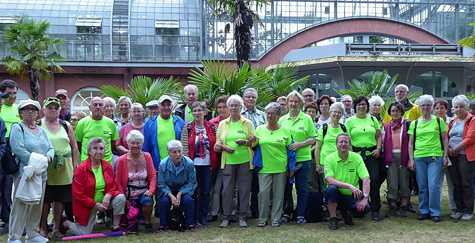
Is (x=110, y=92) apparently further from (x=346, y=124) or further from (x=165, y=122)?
(x=346, y=124)

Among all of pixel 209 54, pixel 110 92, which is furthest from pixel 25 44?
pixel 110 92

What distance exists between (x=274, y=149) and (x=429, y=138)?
7.34 ft

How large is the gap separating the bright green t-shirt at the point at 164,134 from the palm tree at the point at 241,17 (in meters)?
6.93

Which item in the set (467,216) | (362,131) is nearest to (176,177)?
(362,131)

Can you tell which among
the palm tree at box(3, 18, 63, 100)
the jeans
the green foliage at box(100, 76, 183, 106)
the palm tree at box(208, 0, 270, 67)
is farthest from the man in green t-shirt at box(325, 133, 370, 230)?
the palm tree at box(3, 18, 63, 100)

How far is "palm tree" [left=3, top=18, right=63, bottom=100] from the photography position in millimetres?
25422

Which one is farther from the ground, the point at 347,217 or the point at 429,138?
the point at 429,138

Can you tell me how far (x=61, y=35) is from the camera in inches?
1320

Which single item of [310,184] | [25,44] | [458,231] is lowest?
[458,231]

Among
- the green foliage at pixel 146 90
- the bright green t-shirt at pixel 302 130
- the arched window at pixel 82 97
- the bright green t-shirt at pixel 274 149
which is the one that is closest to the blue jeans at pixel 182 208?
the bright green t-shirt at pixel 274 149

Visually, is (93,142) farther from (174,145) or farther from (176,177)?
(176,177)

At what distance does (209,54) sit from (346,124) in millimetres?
26089

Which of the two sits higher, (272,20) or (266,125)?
(272,20)

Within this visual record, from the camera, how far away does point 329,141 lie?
7.51 m
